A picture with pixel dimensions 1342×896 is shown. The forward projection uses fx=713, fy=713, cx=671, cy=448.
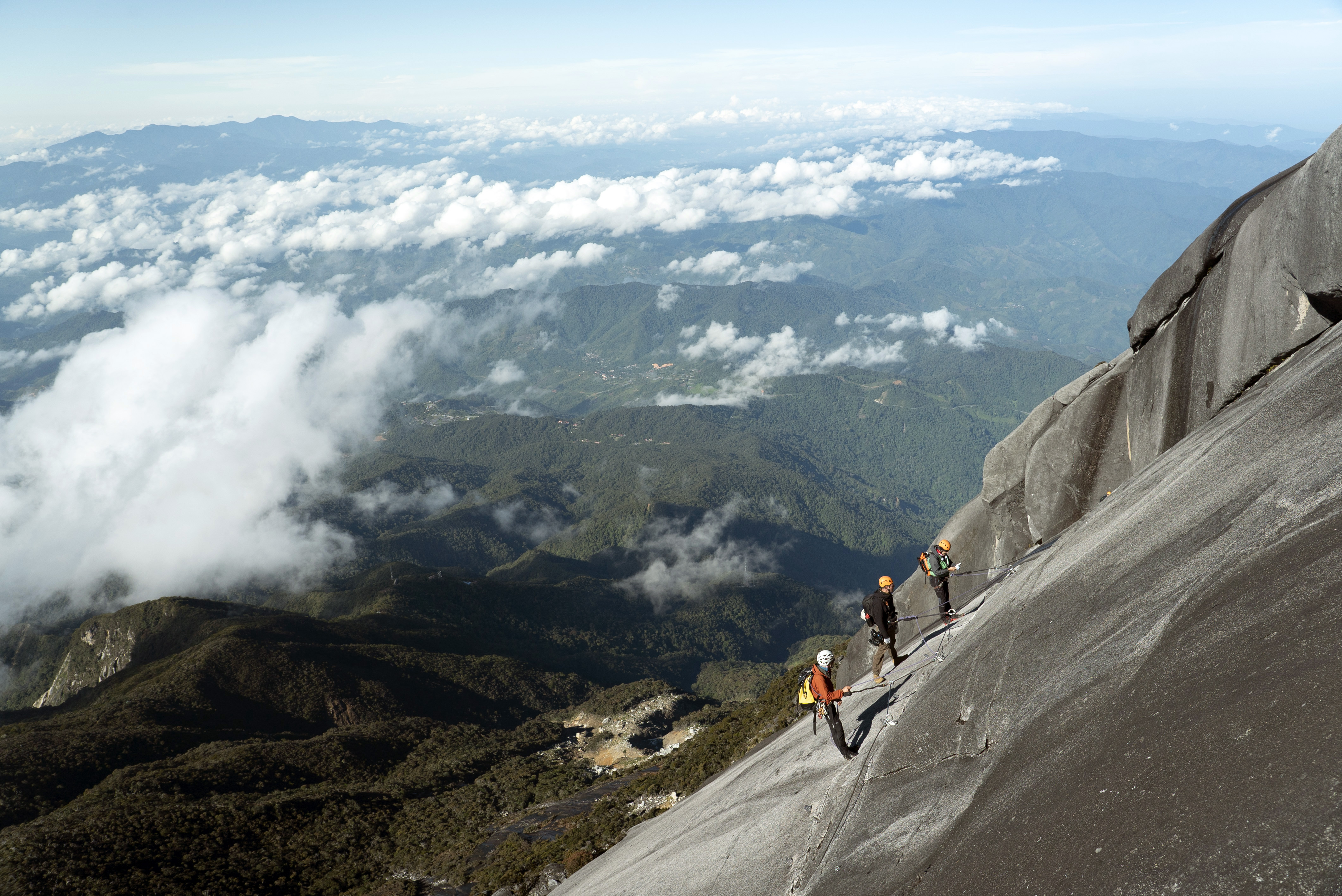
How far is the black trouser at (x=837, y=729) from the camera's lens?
18.8 m

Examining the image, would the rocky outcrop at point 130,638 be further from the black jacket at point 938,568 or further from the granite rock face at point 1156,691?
the black jacket at point 938,568

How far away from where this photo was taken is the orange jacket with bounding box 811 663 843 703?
61.5 feet

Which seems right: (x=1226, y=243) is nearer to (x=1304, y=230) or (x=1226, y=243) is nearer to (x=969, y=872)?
(x=1304, y=230)

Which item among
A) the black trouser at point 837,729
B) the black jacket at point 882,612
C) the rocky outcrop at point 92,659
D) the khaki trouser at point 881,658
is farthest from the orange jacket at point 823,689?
the rocky outcrop at point 92,659

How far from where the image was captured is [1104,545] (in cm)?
1870

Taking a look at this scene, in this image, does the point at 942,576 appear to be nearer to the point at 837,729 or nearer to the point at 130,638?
the point at 837,729

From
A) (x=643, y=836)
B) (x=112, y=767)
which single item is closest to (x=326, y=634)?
(x=112, y=767)

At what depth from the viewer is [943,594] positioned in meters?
25.8

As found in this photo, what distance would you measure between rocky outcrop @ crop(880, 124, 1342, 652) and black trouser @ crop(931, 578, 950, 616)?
3.39 m

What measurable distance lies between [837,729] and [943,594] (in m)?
9.04

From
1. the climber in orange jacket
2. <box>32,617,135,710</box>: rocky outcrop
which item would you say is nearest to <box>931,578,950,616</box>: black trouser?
the climber in orange jacket

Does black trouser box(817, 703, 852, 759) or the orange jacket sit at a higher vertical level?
the orange jacket

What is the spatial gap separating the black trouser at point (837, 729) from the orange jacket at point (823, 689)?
0.22m

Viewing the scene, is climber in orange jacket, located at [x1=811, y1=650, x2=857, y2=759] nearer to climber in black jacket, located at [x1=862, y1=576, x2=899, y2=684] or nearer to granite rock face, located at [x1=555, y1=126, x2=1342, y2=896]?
granite rock face, located at [x1=555, y1=126, x2=1342, y2=896]
